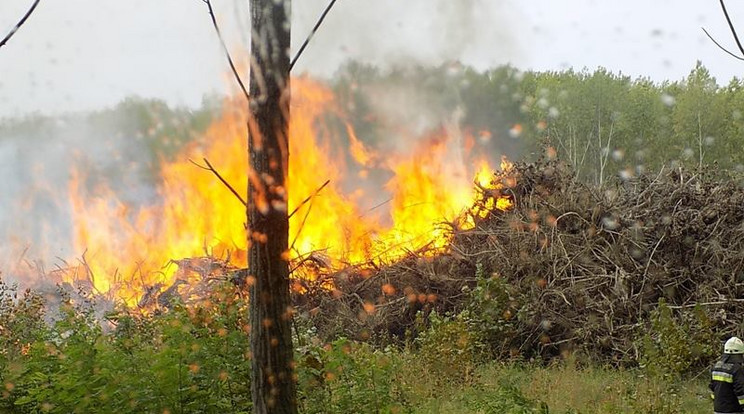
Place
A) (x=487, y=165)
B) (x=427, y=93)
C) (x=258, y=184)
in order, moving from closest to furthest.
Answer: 1. (x=258, y=184)
2. (x=487, y=165)
3. (x=427, y=93)

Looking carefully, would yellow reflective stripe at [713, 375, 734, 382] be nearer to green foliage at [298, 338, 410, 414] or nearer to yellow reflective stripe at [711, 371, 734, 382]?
yellow reflective stripe at [711, 371, 734, 382]

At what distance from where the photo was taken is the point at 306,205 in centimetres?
1274

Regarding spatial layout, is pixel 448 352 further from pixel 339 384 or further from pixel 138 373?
pixel 138 373

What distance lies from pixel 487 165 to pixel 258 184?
11869 millimetres

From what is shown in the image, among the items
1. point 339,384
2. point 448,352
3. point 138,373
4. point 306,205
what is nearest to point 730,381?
point 448,352

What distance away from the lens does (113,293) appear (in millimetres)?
13180

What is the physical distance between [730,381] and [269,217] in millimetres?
5487

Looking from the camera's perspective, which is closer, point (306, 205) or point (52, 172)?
point (306, 205)

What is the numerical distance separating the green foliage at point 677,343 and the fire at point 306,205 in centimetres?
411

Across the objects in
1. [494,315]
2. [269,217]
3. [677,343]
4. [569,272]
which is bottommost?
[269,217]

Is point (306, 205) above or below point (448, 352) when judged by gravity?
above

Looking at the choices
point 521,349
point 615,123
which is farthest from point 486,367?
point 615,123


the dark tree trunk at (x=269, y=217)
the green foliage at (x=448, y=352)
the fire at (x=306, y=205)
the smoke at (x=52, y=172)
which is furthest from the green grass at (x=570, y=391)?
the smoke at (x=52, y=172)

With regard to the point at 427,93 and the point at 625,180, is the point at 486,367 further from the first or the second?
the point at 427,93
